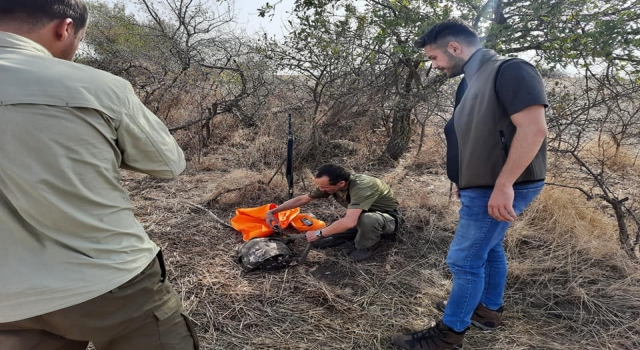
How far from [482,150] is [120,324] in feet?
4.99

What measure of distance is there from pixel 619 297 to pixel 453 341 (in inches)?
55.1

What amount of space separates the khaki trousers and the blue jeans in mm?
1283

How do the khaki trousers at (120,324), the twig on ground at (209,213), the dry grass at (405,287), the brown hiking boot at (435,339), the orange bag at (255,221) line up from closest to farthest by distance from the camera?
the khaki trousers at (120,324), the brown hiking boot at (435,339), the dry grass at (405,287), the orange bag at (255,221), the twig on ground at (209,213)

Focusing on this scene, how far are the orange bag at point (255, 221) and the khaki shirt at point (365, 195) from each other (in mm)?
523

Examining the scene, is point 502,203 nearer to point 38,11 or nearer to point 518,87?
point 518,87

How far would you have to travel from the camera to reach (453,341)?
195 centimetres

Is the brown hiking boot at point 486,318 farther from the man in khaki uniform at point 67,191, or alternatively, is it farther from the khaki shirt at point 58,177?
the khaki shirt at point 58,177

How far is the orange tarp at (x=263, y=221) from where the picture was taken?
3.47 metres

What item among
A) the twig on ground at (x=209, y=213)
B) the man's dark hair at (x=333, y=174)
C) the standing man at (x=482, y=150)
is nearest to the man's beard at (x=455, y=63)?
the standing man at (x=482, y=150)

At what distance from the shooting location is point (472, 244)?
1771 mm

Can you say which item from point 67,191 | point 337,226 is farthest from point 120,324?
point 337,226

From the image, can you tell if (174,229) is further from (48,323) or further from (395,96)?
(395,96)

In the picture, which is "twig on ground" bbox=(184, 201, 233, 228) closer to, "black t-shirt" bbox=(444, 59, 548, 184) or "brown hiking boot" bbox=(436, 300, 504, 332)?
"brown hiking boot" bbox=(436, 300, 504, 332)

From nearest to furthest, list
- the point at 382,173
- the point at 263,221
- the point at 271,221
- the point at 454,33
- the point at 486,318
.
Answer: the point at 454,33 → the point at 486,318 → the point at 271,221 → the point at 263,221 → the point at 382,173
